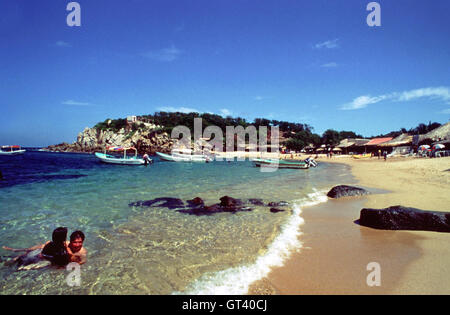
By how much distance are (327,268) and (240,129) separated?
107 meters

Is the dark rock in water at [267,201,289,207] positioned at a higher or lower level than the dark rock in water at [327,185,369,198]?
lower

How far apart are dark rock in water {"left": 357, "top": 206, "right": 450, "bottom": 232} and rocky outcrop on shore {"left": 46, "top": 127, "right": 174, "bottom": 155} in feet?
252

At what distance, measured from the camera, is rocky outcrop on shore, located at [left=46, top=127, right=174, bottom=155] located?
8200cm

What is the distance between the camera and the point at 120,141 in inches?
3652

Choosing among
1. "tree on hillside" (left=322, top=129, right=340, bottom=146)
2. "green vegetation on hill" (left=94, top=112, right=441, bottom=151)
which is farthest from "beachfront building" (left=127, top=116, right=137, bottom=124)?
"tree on hillside" (left=322, top=129, right=340, bottom=146)

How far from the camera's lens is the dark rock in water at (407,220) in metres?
5.77

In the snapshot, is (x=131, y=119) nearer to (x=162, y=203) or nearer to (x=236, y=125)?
(x=236, y=125)

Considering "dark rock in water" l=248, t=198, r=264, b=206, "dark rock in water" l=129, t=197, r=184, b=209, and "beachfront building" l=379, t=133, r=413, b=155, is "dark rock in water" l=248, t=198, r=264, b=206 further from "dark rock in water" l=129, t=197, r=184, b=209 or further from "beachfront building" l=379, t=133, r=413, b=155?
"beachfront building" l=379, t=133, r=413, b=155

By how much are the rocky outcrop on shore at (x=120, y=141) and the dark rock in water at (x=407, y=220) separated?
76.7 metres

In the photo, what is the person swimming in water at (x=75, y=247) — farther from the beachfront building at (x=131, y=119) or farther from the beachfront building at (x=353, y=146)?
the beachfront building at (x=131, y=119)
